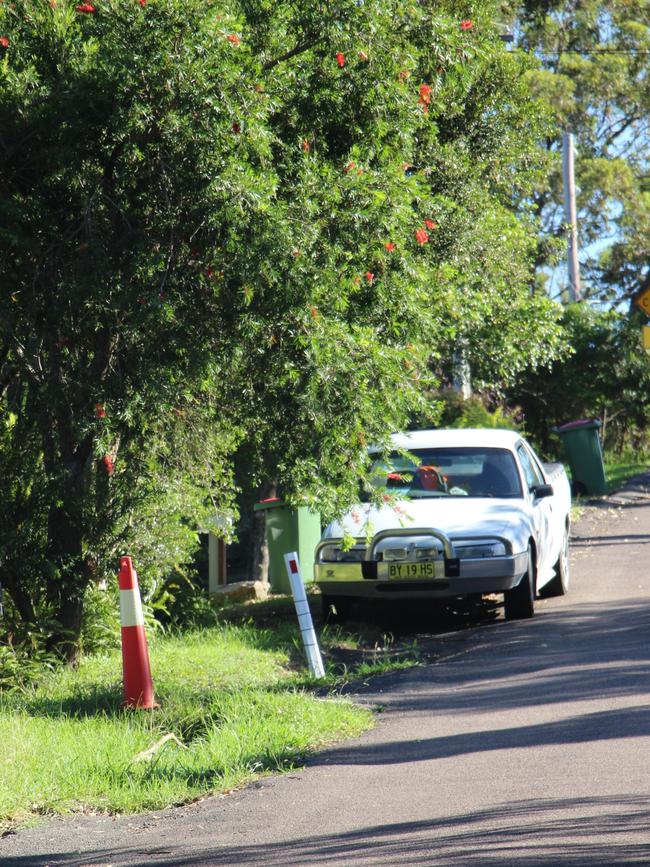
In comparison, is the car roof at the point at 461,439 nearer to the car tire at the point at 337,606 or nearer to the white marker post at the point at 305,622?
the car tire at the point at 337,606

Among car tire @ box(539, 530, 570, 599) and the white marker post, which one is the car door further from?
the white marker post

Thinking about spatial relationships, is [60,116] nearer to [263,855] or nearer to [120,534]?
[120,534]

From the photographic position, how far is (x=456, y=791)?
559 centimetres

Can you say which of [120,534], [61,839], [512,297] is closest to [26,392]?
[120,534]

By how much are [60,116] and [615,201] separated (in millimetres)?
29710

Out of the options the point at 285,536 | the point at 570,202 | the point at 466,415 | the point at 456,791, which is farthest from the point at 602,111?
the point at 456,791

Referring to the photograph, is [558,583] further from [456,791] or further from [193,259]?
[456,791]

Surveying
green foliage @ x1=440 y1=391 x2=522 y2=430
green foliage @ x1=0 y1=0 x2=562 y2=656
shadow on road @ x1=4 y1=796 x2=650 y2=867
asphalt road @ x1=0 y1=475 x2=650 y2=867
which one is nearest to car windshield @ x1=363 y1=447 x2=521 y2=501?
green foliage @ x1=0 y1=0 x2=562 y2=656

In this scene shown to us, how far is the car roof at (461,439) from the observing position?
11.6 m

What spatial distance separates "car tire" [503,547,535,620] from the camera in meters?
10.4

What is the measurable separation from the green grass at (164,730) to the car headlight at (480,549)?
135 cm

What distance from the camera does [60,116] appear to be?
757 centimetres

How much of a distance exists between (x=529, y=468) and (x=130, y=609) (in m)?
5.39

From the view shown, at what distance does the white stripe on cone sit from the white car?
191cm
